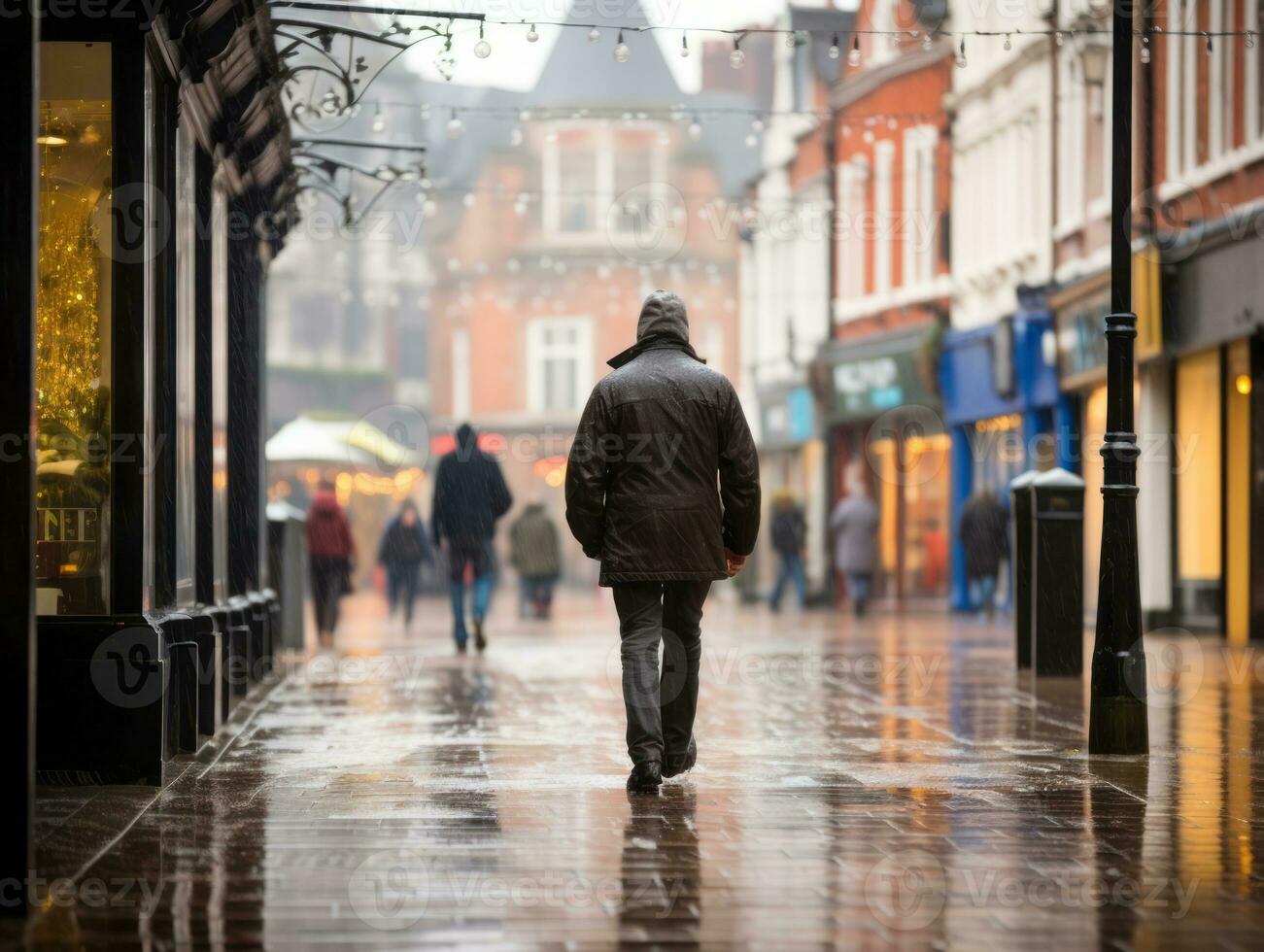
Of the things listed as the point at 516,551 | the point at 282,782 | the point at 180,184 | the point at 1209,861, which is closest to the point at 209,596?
the point at 180,184

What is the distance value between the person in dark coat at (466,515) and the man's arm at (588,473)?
9.15 meters

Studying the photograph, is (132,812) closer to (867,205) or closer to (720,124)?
(867,205)

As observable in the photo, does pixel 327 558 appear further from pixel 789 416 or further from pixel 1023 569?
pixel 789 416

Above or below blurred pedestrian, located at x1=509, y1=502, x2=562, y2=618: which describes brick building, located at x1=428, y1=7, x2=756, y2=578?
above

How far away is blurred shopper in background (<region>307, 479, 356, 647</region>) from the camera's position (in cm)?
1933

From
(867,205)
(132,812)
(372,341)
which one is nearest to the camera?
(132,812)

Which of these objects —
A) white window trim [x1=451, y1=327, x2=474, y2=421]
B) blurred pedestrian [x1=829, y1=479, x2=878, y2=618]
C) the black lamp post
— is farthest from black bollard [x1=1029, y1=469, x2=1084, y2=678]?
white window trim [x1=451, y1=327, x2=474, y2=421]

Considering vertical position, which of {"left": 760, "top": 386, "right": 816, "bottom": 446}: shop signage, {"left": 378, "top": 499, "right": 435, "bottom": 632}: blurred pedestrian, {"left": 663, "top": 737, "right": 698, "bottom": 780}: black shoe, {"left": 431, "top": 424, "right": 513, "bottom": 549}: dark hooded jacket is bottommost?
{"left": 663, "top": 737, "right": 698, "bottom": 780}: black shoe

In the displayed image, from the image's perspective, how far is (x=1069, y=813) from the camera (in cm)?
749

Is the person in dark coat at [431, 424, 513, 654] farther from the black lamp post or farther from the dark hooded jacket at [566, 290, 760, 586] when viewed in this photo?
the dark hooded jacket at [566, 290, 760, 586]

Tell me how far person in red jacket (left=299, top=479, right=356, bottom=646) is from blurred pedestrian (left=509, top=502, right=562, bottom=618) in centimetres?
603

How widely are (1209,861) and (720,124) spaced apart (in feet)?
147

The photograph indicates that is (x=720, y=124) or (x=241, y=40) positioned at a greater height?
(x=720, y=124)

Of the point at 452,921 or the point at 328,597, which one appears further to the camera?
the point at 328,597
